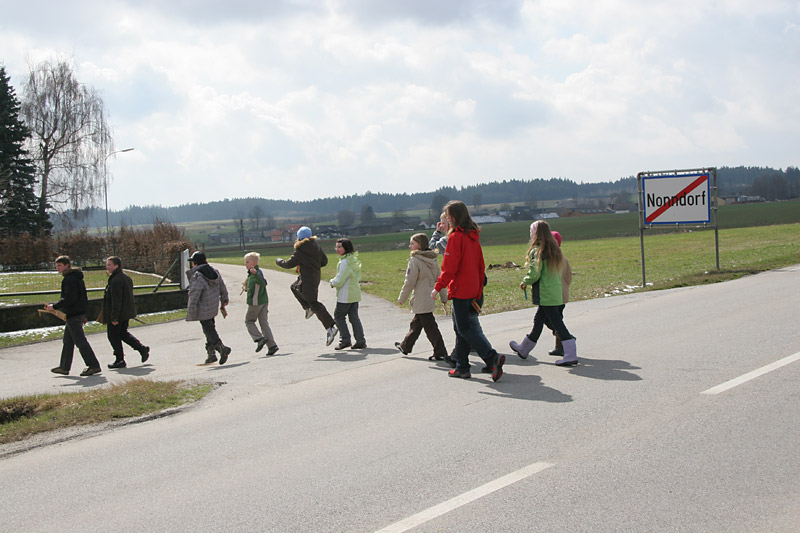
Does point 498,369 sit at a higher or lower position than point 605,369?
higher

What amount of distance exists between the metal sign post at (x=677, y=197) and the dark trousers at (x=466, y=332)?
14512 millimetres

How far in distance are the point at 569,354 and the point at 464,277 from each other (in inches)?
62.3

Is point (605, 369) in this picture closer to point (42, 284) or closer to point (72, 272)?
point (72, 272)

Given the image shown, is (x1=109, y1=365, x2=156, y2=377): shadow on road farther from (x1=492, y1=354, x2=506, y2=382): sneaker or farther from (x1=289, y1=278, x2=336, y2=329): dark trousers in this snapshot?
(x1=492, y1=354, x2=506, y2=382): sneaker

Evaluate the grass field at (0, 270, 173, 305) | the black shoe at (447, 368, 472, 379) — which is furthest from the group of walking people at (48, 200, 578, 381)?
the grass field at (0, 270, 173, 305)

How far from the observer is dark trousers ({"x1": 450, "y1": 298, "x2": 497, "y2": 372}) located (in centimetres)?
758

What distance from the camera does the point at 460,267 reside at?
7625mm

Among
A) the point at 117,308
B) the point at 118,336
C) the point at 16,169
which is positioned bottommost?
the point at 118,336

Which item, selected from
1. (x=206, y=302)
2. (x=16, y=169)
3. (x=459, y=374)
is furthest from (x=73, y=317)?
(x=16, y=169)

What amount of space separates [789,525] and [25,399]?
737 cm

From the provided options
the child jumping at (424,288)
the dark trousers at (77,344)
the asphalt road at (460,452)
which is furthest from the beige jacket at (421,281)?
the dark trousers at (77,344)

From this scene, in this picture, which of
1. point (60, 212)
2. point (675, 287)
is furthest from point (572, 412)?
point (60, 212)

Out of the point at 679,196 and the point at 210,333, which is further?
the point at 679,196

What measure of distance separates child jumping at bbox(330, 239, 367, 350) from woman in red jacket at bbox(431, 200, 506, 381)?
10.2 ft
